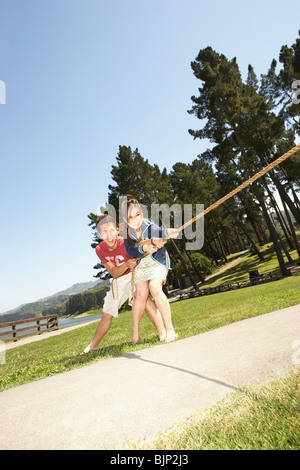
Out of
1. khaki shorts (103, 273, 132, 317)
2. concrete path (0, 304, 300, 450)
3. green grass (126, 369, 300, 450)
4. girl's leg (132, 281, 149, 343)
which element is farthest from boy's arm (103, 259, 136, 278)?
green grass (126, 369, 300, 450)

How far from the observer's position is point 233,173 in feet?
125

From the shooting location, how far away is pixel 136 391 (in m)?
2.48

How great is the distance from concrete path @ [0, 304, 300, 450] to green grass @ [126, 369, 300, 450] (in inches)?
5.5

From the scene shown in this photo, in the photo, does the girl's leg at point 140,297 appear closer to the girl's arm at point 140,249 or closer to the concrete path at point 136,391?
the girl's arm at point 140,249

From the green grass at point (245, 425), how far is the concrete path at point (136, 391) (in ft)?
0.46

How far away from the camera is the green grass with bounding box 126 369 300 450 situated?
4.81 feet

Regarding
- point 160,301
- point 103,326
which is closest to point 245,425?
point 160,301

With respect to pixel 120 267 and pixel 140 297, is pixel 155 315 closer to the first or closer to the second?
pixel 140 297

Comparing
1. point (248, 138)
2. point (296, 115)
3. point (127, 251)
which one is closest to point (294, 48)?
point (296, 115)

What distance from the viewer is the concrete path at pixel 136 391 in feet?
6.21

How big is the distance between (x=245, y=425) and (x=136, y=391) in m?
1.12

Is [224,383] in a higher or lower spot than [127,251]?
lower

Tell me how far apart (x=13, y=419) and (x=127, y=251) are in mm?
2748
